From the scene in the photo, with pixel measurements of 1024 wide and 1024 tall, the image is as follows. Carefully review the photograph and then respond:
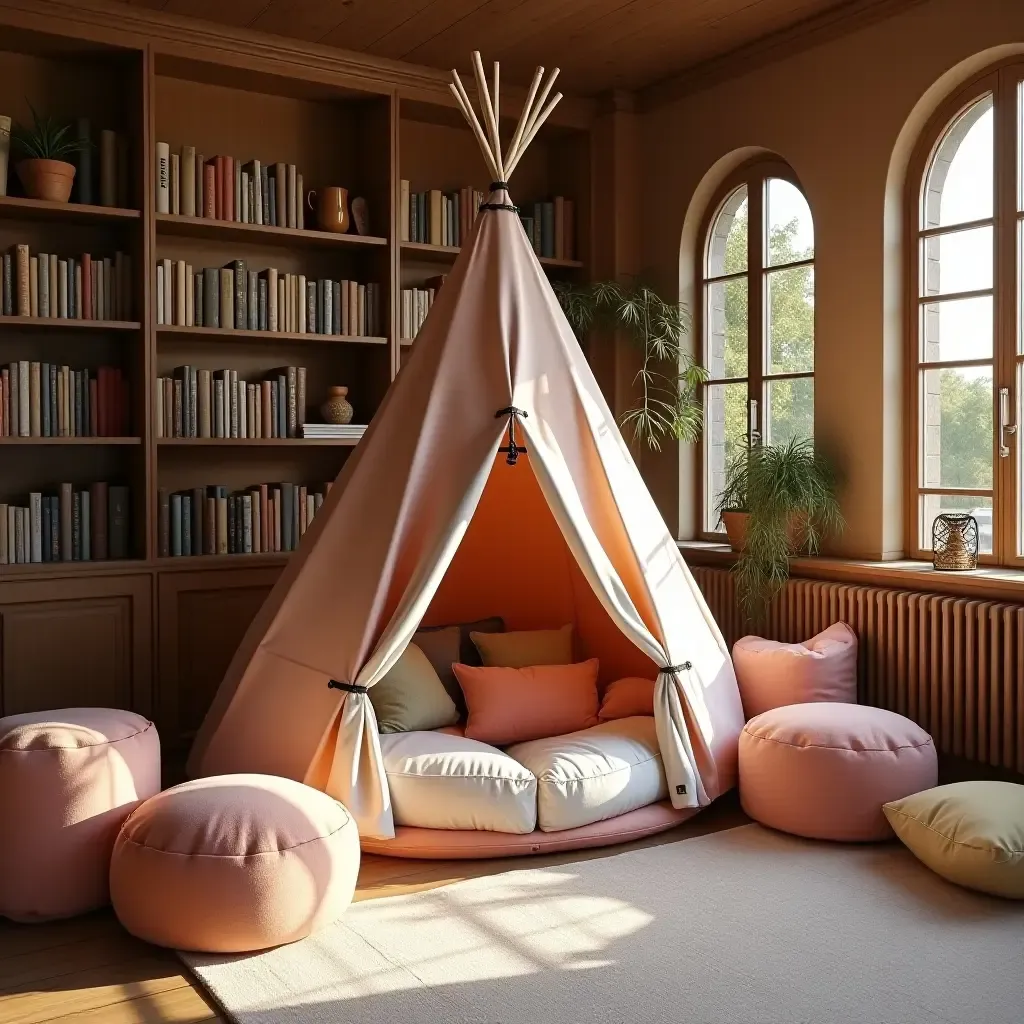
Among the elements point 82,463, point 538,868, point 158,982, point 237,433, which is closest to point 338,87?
point 237,433

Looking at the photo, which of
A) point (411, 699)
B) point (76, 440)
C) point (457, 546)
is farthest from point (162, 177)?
point (411, 699)

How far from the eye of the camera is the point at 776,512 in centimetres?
395

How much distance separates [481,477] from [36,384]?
172 centimetres

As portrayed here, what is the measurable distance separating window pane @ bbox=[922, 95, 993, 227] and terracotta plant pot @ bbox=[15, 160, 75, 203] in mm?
2870

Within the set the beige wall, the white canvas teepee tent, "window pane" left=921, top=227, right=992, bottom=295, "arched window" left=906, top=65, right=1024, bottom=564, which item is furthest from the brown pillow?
"window pane" left=921, top=227, right=992, bottom=295

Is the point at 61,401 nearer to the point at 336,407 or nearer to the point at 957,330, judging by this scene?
the point at 336,407

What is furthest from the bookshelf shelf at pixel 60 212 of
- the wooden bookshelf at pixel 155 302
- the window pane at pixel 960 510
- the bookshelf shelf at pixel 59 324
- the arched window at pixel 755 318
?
the window pane at pixel 960 510

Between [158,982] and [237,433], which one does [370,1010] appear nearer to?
[158,982]

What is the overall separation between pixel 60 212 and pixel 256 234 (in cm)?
70

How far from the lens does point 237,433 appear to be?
431 cm

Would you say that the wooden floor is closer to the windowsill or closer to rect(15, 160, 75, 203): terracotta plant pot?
the windowsill

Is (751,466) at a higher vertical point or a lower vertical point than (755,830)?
higher

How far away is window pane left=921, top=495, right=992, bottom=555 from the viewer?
377 cm

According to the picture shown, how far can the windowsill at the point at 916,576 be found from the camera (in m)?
3.48
